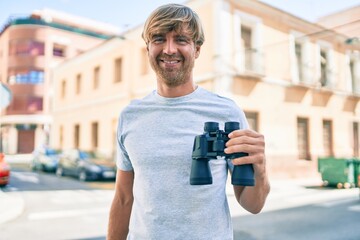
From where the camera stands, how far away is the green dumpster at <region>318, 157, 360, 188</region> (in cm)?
1209

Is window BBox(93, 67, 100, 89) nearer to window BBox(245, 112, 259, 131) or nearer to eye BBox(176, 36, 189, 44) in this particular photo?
window BBox(245, 112, 259, 131)

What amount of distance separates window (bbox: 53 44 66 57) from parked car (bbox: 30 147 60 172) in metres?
21.5

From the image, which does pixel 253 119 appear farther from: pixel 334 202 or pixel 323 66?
pixel 323 66

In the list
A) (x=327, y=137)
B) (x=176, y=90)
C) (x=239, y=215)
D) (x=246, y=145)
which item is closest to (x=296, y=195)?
(x=239, y=215)

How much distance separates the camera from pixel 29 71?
36.6 m

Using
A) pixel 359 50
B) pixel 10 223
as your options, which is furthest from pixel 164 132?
pixel 359 50

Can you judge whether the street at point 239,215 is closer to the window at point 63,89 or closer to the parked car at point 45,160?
the parked car at point 45,160

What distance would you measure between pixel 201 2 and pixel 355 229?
10.4 meters

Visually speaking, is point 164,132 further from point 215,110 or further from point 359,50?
point 359,50

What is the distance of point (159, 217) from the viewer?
1436 millimetres

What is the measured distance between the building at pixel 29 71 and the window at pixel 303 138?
27.6 meters

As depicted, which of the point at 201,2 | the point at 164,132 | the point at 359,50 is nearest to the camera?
the point at 164,132

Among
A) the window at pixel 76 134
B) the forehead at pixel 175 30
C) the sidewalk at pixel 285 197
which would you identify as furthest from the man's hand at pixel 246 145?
the window at pixel 76 134

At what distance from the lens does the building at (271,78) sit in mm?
13367
